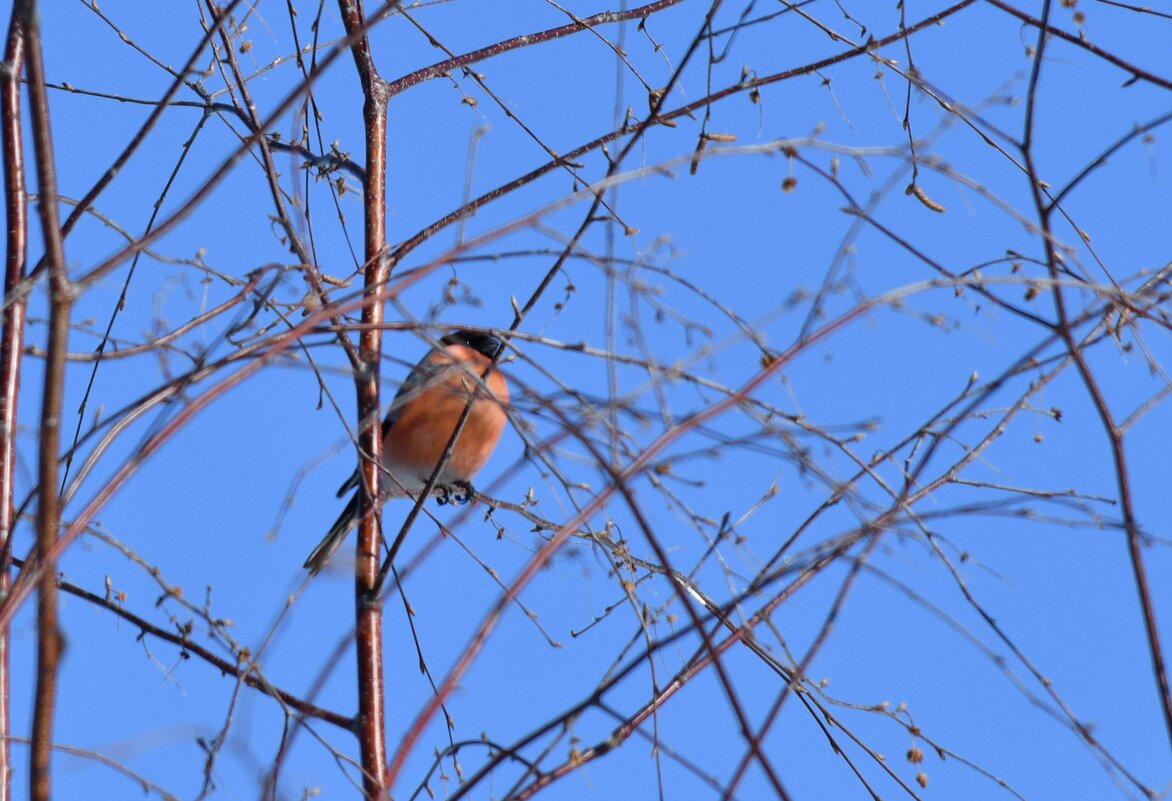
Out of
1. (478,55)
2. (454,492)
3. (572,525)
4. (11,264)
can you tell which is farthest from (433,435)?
(572,525)

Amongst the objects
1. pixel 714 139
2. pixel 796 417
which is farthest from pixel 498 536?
pixel 796 417

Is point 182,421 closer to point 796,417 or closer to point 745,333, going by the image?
point 745,333

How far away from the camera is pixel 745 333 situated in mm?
1398

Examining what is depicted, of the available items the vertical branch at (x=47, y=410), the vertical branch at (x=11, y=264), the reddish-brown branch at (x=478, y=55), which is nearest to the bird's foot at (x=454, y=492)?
the reddish-brown branch at (x=478, y=55)

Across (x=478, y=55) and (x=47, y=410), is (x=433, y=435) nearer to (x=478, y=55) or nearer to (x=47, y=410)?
(x=478, y=55)

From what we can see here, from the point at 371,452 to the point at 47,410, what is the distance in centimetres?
145

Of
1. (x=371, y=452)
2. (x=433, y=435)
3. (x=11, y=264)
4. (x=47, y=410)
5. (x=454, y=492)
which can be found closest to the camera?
(x=47, y=410)

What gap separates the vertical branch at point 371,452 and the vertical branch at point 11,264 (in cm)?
44

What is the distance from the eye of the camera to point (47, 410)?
1.01 m

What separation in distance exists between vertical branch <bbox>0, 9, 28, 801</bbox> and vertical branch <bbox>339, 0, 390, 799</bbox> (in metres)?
0.44

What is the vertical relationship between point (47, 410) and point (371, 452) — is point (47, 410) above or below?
below

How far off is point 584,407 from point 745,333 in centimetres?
19

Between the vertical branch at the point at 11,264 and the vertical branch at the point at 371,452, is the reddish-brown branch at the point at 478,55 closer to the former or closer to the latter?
the vertical branch at the point at 371,452

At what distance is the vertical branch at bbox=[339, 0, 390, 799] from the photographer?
2029 mm
